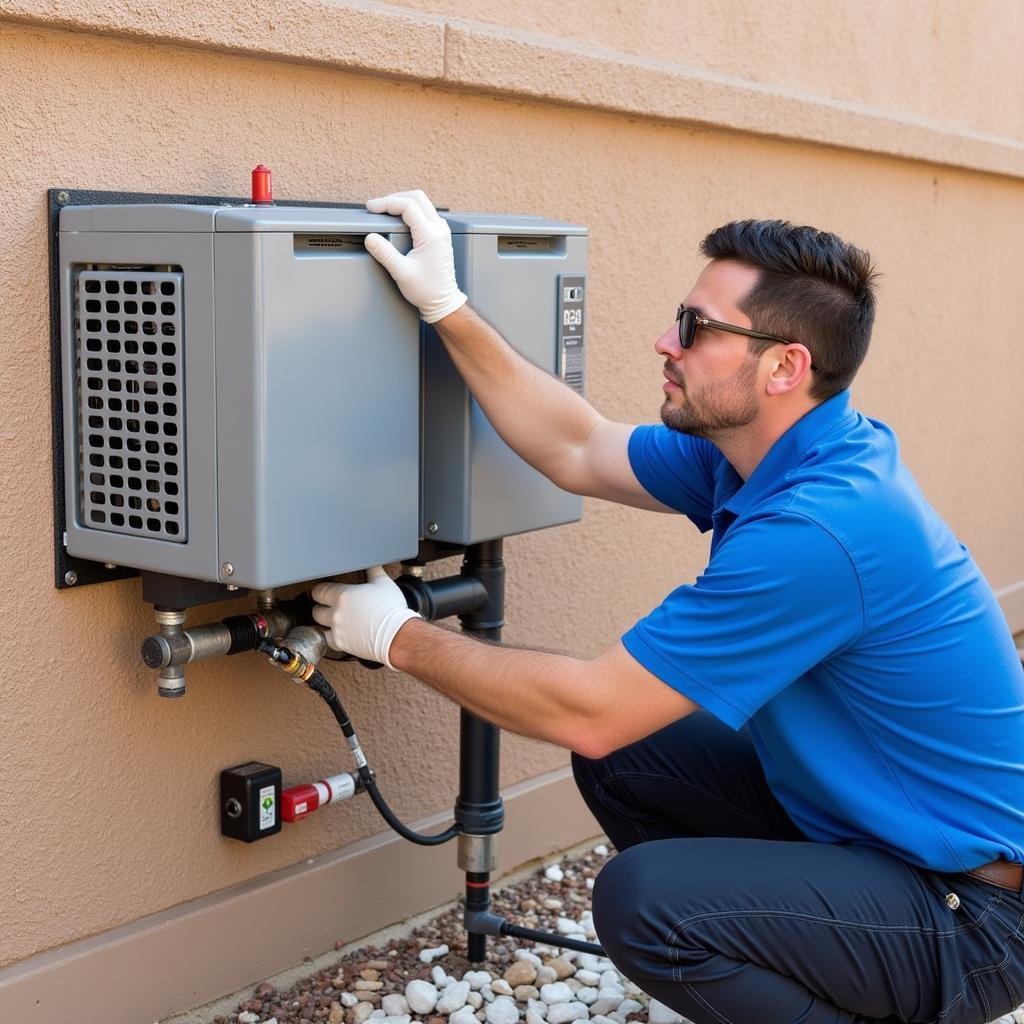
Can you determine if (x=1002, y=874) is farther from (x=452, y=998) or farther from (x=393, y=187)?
(x=393, y=187)

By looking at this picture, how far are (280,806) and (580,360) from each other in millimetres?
1058

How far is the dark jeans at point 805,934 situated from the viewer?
2.32 metres

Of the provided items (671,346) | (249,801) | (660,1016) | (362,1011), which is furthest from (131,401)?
(660,1016)

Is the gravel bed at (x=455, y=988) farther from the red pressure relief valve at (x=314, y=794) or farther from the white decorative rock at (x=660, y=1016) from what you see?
the red pressure relief valve at (x=314, y=794)

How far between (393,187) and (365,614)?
3.03ft

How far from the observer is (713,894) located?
7.66 ft

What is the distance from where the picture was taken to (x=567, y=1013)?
288 centimetres

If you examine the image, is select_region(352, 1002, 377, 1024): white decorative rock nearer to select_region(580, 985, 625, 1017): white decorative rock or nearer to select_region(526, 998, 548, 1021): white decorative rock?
select_region(526, 998, 548, 1021): white decorative rock

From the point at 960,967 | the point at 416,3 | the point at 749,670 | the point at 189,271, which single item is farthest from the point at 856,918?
the point at 416,3

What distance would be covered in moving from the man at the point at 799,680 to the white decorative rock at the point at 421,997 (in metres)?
0.55

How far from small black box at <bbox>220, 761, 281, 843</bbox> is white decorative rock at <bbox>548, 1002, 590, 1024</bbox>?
26.9 inches

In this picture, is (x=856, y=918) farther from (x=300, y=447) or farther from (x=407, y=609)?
(x=300, y=447)

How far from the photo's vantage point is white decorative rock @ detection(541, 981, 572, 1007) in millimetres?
2920

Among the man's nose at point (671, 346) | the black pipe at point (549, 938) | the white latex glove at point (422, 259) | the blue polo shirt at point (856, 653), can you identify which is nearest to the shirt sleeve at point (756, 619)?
the blue polo shirt at point (856, 653)
